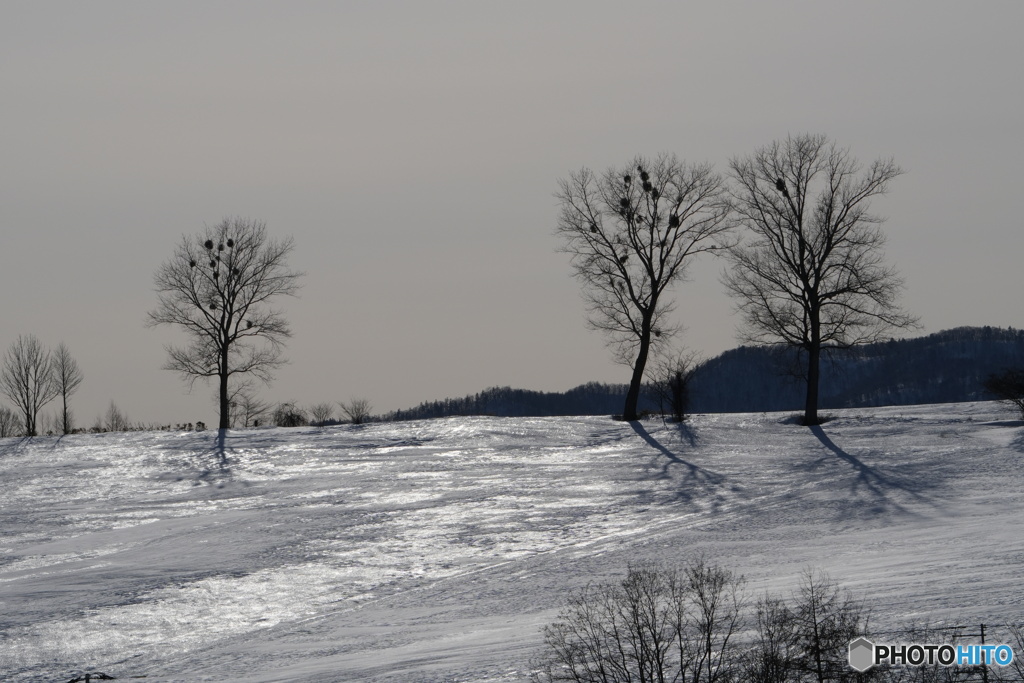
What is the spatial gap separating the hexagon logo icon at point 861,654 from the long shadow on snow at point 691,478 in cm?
1220

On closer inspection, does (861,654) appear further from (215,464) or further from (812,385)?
(812,385)

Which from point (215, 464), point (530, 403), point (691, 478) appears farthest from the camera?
point (530, 403)

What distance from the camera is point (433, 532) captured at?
25.5m

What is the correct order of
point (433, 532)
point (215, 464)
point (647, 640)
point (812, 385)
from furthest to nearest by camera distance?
point (812, 385)
point (215, 464)
point (433, 532)
point (647, 640)

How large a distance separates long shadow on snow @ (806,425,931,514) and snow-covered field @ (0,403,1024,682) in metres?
0.11

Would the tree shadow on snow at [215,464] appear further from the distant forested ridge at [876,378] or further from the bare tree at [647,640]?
the distant forested ridge at [876,378]

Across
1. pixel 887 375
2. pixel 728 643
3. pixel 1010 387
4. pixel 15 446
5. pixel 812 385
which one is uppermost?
pixel 887 375

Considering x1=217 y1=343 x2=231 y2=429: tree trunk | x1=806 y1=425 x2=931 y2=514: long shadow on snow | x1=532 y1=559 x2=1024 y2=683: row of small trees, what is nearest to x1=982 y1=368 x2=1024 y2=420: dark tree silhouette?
x1=806 y1=425 x2=931 y2=514: long shadow on snow

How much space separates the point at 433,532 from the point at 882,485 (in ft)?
39.9

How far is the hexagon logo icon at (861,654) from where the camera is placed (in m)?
14.4

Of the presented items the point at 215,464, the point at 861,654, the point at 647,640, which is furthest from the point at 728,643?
the point at 215,464

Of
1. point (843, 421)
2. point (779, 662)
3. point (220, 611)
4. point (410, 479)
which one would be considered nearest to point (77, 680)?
point (220, 611)

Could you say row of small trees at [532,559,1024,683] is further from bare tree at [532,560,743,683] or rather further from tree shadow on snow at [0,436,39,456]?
tree shadow on snow at [0,436,39,456]

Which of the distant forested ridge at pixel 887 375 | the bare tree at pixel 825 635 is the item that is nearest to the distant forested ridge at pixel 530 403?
the distant forested ridge at pixel 887 375
